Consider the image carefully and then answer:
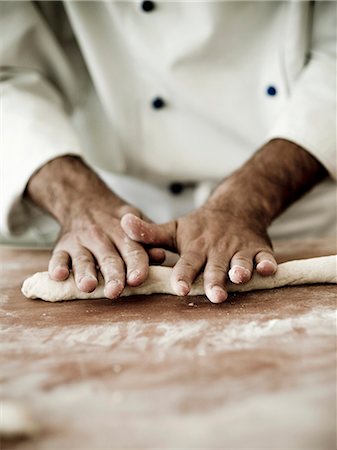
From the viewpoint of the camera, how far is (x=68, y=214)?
5.20ft

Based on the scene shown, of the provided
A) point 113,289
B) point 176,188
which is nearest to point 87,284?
point 113,289

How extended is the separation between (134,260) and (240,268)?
248 mm

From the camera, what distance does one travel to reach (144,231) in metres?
1.38

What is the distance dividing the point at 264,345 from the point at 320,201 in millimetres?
1073

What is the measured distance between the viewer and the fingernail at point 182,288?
3.90 ft

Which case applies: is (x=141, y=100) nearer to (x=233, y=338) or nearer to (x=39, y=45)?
(x=39, y=45)

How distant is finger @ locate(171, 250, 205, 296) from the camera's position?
1195 mm

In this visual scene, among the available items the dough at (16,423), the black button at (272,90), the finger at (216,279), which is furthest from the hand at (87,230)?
the black button at (272,90)

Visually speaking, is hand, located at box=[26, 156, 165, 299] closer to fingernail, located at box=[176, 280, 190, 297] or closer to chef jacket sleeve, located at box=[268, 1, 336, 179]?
fingernail, located at box=[176, 280, 190, 297]

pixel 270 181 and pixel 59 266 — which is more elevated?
pixel 270 181

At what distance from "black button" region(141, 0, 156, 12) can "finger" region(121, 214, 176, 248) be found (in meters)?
0.76

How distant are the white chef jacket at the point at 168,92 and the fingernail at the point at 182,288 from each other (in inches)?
26.8

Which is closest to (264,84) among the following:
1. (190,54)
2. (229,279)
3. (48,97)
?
(190,54)

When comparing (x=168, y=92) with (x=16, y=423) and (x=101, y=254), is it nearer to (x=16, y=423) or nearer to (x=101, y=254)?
(x=101, y=254)
